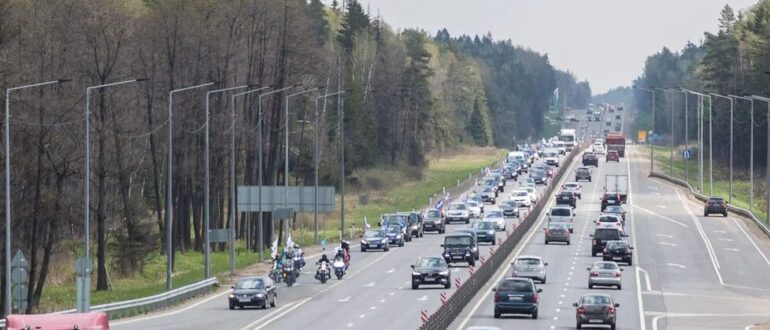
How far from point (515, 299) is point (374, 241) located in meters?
37.3

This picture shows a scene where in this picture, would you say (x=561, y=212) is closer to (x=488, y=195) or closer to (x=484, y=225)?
(x=484, y=225)

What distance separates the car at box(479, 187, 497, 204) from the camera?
138 meters

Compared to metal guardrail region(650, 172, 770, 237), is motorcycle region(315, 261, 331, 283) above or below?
below

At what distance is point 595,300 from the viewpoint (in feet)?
185

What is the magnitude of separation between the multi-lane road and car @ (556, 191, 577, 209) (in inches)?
421

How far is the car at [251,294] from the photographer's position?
211ft

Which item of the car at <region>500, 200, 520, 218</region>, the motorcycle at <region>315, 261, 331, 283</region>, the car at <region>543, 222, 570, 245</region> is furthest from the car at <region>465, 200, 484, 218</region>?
the motorcycle at <region>315, 261, 331, 283</region>

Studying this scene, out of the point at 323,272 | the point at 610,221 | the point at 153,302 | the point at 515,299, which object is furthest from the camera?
the point at 610,221

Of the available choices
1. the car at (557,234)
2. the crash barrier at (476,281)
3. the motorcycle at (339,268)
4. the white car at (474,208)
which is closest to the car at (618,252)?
the crash barrier at (476,281)

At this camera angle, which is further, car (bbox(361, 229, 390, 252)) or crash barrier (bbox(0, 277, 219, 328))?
car (bbox(361, 229, 390, 252))

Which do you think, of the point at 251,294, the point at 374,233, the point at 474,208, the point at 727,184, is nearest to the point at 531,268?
the point at 251,294

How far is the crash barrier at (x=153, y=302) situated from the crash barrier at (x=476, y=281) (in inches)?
385

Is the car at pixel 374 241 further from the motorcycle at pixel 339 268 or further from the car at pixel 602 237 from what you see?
the motorcycle at pixel 339 268

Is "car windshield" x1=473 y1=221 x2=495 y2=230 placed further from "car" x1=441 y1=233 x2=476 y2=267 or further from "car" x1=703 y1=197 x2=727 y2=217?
"car" x1=703 y1=197 x2=727 y2=217
